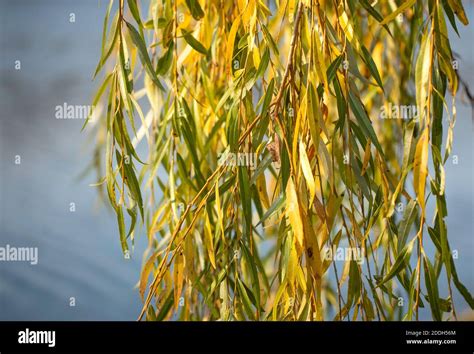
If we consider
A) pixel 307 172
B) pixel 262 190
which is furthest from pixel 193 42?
pixel 307 172

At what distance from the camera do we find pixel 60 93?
143 centimetres

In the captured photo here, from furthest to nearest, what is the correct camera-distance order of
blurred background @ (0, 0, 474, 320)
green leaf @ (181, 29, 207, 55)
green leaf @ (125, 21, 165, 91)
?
1. blurred background @ (0, 0, 474, 320)
2. green leaf @ (181, 29, 207, 55)
3. green leaf @ (125, 21, 165, 91)

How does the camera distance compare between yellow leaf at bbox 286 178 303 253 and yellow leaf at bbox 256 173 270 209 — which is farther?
yellow leaf at bbox 256 173 270 209

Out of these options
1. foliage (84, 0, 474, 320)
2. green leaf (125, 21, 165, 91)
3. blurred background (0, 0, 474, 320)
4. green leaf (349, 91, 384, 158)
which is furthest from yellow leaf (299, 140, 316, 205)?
blurred background (0, 0, 474, 320)

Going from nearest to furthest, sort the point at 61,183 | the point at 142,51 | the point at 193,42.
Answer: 1. the point at 142,51
2. the point at 193,42
3. the point at 61,183

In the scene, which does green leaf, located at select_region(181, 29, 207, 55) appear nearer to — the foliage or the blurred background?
the foliage

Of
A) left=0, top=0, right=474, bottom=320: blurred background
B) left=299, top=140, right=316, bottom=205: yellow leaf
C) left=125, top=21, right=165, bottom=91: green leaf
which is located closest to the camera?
left=299, top=140, right=316, bottom=205: yellow leaf

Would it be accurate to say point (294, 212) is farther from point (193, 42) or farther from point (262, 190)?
point (193, 42)

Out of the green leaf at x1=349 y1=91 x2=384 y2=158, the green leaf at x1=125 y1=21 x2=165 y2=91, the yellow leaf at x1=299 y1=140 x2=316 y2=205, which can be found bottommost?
the yellow leaf at x1=299 y1=140 x2=316 y2=205

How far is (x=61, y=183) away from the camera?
55.6 inches

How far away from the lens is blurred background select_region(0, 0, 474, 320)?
1.36 meters

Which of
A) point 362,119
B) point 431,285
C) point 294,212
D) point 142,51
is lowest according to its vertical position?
point 431,285

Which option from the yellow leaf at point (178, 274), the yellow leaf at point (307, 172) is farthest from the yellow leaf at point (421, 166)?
the yellow leaf at point (178, 274)
